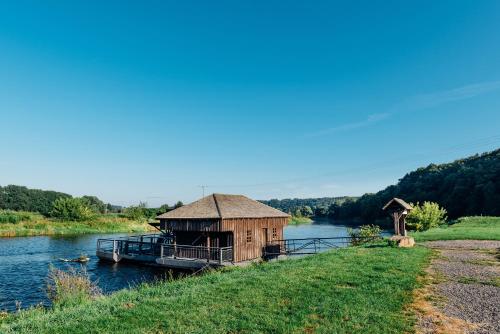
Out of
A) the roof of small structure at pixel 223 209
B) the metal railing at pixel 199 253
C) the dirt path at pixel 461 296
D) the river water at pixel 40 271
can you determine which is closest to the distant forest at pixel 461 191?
the roof of small structure at pixel 223 209

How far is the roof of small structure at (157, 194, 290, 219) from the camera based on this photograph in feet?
84.7

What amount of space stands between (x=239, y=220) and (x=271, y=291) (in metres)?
15.4

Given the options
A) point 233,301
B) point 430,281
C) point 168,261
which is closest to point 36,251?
point 168,261

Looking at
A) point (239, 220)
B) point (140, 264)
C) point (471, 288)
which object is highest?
point (239, 220)

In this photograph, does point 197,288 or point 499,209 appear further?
point 499,209

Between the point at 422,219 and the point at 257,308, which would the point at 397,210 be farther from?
the point at 422,219

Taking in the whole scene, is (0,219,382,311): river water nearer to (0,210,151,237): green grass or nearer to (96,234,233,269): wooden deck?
(96,234,233,269): wooden deck

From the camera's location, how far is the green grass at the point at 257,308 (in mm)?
7777

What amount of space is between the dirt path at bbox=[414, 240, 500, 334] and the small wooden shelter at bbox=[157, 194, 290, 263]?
13.5 m

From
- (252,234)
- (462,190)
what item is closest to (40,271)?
(252,234)

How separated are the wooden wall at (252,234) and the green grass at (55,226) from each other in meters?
42.1

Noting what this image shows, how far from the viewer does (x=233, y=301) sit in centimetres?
983

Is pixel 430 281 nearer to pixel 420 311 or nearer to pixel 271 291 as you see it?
pixel 420 311

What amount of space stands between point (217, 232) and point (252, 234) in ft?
9.14
